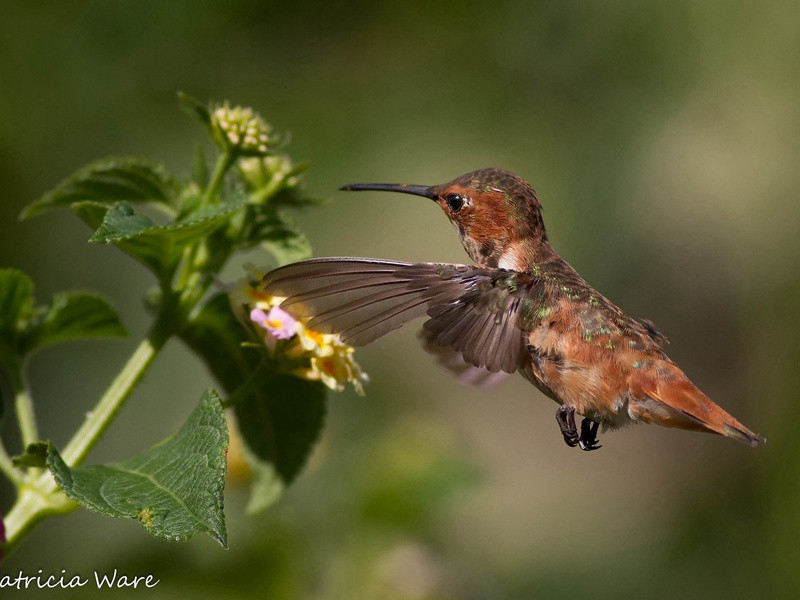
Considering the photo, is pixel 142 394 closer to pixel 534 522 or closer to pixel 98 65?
pixel 98 65

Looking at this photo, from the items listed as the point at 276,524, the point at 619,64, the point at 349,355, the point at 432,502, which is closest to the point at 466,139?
the point at 619,64

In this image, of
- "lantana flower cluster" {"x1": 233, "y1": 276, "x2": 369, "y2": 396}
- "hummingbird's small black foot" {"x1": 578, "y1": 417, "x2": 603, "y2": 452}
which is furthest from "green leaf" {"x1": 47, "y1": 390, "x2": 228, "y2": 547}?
"hummingbird's small black foot" {"x1": 578, "y1": 417, "x2": 603, "y2": 452}

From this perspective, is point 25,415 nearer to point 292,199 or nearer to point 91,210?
point 91,210

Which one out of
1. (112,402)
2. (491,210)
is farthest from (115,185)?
(491,210)

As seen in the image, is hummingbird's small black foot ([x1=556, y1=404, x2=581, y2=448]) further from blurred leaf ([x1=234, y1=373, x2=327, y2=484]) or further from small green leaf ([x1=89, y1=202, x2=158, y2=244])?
small green leaf ([x1=89, y1=202, x2=158, y2=244])

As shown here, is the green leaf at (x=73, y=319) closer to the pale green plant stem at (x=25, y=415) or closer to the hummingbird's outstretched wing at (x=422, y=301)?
the pale green plant stem at (x=25, y=415)

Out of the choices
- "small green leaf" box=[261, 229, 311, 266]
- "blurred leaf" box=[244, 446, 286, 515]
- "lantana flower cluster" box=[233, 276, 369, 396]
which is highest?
"small green leaf" box=[261, 229, 311, 266]
